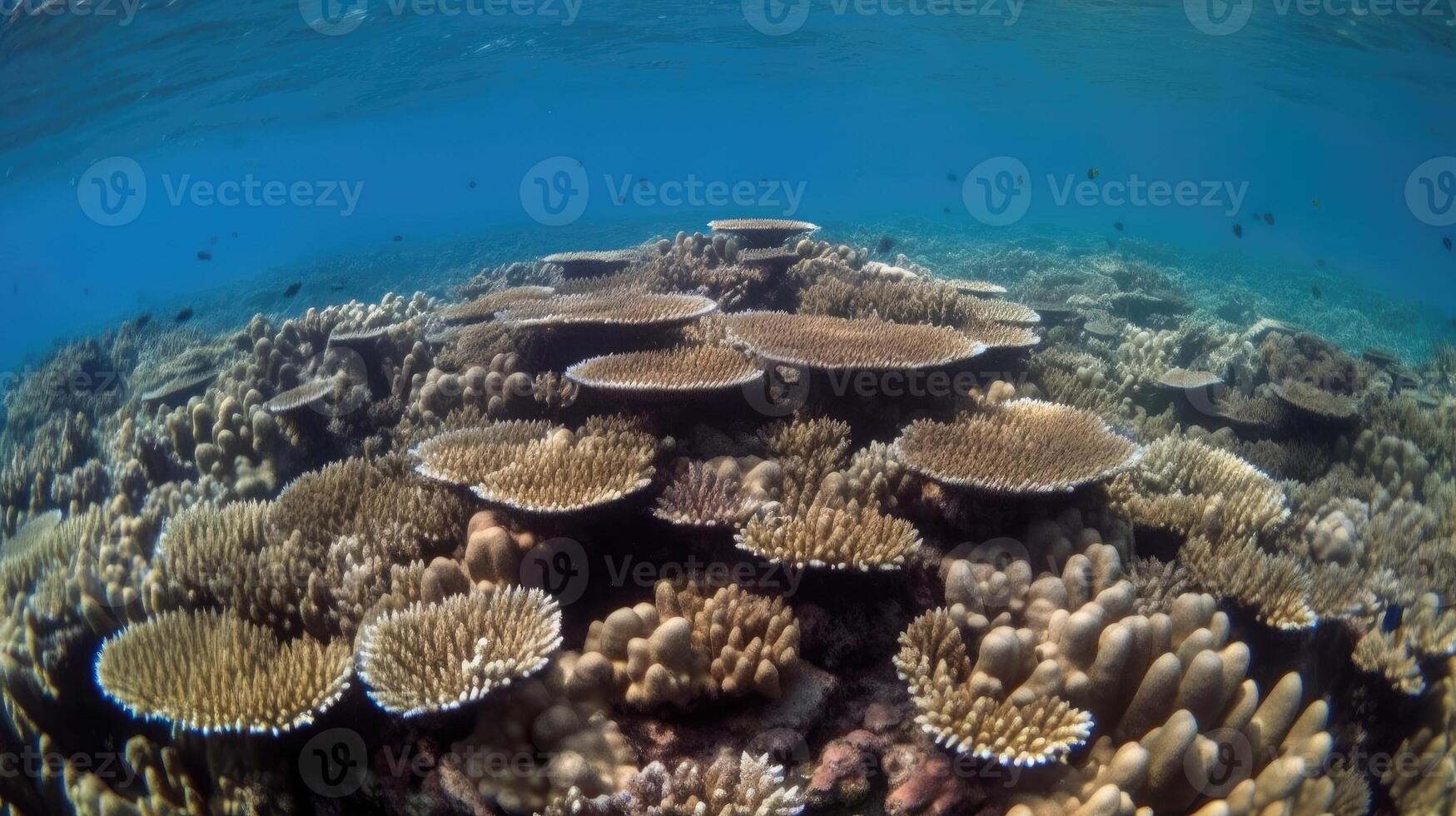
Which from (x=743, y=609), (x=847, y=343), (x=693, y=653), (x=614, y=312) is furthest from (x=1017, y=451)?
(x=614, y=312)

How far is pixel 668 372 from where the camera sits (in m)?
4.82

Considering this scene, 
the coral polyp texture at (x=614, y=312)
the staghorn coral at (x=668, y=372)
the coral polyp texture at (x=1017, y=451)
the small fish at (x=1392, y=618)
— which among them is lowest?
the small fish at (x=1392, y=618)

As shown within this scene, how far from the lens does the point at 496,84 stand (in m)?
49.8

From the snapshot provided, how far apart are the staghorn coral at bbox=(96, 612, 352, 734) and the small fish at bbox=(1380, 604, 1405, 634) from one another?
6.11 m

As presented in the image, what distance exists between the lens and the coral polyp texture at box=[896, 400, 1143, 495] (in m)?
3.90

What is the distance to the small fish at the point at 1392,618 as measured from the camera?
14.8 ft

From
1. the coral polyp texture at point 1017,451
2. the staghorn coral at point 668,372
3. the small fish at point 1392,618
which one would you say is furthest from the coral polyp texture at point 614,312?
the small fish at point 1392,618

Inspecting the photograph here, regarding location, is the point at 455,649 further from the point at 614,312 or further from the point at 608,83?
the point at 608,83

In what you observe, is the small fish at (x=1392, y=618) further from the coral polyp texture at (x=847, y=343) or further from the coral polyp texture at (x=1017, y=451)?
the coral polyp texture at (x=847, y=343)

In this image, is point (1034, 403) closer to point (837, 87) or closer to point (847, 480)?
point (847, 480)

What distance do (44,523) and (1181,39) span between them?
4744 cm

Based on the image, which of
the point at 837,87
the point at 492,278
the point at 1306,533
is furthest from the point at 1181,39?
the point at 1306,533

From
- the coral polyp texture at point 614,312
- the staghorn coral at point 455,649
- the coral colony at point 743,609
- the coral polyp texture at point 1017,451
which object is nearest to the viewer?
→ the staghorn coral at point 455,649

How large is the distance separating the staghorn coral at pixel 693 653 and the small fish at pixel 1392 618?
13.2 ft
